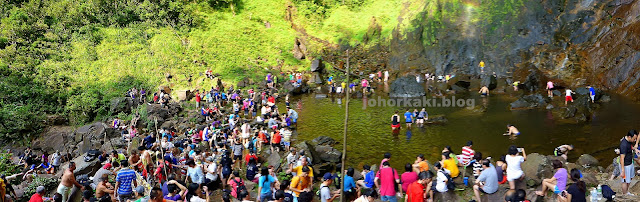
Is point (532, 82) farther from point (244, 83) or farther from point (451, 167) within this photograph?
point (244, 83)

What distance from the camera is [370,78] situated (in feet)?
114

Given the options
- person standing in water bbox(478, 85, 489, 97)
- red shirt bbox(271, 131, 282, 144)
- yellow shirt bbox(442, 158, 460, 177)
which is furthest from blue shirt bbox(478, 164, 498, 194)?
person standing in water bbox(478, 85, 489, 97)

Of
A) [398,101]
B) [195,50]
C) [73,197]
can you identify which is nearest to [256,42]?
[195,50]

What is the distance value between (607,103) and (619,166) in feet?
47.2

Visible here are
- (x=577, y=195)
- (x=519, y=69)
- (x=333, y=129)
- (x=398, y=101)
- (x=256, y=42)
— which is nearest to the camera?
(x=577, y=195)

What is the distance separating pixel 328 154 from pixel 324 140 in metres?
2.73

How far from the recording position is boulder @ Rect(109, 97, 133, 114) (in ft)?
95.6

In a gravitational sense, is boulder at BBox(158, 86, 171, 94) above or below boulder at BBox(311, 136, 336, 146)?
above

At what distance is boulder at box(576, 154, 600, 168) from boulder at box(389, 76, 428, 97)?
15676 millimetres

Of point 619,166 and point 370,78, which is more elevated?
point 370,78

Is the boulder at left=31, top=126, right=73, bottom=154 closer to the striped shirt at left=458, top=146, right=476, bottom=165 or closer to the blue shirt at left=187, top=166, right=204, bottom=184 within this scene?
the blue shirt at left=187, top=166, right=204, bottom=184

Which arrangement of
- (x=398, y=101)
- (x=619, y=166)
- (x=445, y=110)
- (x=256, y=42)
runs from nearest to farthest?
1. (x=619, y=166)
2. (x=445, y=110)
3. (x=398, y=101)
4. (x=256, y=42)

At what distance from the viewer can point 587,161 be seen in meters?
13.1

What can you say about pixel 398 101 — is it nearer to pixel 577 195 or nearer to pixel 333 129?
pixel 333 129
